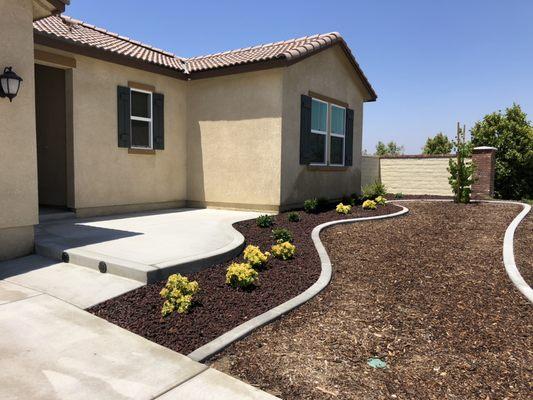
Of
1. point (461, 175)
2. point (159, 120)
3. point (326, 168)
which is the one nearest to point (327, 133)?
point (326, 168)

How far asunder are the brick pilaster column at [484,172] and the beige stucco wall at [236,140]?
8672 millimetres

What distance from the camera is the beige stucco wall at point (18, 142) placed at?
5801mm

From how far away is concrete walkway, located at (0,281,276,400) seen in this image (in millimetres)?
2920

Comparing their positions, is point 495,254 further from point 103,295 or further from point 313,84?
point 313,84

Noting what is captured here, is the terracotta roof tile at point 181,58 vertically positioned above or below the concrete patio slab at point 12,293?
above

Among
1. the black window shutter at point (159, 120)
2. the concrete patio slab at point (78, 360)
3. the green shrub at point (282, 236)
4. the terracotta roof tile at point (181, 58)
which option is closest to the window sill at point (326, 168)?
the terracotta roof tile at point (181, 58)

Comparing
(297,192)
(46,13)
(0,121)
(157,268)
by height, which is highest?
(46,13)

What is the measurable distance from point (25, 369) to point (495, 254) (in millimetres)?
6438

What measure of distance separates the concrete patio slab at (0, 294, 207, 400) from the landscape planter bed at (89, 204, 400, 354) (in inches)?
6.8

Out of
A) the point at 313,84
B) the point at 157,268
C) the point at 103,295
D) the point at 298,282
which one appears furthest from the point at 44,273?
the point at 313,84

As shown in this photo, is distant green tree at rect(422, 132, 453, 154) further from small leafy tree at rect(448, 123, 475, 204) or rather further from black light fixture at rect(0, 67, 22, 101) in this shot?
black light fixture at rect(0, 67, 22, 101)

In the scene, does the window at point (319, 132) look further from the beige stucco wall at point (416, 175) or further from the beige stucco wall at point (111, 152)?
the beige stucco wall at point (416, 175)

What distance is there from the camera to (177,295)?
4289 mm

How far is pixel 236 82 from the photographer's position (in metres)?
10.5
